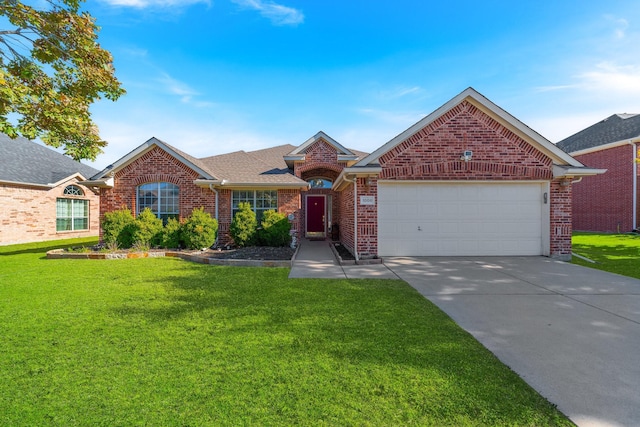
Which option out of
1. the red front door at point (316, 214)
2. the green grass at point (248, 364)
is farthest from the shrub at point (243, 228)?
the green grass at point (248, 364)

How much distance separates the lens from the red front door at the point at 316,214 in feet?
58.7

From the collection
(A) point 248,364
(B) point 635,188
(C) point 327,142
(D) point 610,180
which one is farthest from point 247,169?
(D) point 610,180

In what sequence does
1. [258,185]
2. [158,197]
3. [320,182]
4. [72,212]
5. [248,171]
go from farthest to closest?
[72,212] → [320,182] → [248,171] → [258,185] → [158,197]

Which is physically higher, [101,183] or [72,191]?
[72,191]

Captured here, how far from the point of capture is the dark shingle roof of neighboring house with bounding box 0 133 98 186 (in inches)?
636

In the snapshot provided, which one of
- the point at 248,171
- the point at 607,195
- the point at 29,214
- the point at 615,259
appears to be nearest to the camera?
the point at 615,259

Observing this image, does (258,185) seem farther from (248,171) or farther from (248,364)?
(248,364)

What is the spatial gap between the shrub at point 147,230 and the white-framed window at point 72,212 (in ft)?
33.8

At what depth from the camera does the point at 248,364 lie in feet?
10.4

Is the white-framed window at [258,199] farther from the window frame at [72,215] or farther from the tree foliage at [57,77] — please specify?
the window frame at [72,215]

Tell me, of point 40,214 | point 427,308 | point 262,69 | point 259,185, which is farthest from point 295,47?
point 40,214

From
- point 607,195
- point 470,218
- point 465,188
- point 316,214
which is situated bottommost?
point 470,218

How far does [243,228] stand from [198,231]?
171 centimetres

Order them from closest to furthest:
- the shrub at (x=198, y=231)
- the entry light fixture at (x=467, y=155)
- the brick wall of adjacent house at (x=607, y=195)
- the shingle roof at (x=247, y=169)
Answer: the entry light fixture at (x=467, y=155)
the shrub at (x=198, y=231)
the shingle roof at (x=247, y=169)
the brick wall of adjacent house at (x=607, y=195)
